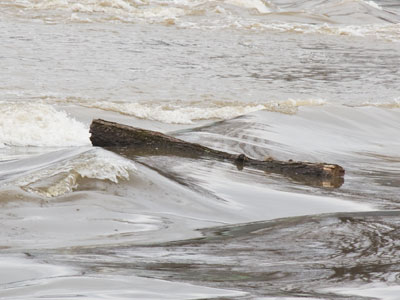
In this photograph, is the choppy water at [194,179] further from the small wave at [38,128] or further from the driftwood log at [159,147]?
the driftwood log at [159,147]

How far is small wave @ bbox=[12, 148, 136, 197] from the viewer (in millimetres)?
5656

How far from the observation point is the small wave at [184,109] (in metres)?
12.4

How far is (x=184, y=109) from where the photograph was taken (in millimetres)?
13102

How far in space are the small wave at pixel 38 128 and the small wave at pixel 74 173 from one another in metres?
3.38

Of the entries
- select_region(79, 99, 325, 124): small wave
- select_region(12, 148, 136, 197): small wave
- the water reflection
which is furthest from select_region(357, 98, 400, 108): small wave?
the water reflection

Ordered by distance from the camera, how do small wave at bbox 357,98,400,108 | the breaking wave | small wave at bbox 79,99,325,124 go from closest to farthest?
small wave at bbox 79,99,325,124, small wave at bbox 357,98,400,108, the breaking wave

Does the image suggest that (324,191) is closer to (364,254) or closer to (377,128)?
(364,254)

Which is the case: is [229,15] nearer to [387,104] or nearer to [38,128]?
[387,104]

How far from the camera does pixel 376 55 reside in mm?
22844

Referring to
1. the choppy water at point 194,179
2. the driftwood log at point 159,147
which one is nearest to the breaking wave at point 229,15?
the choppy water at point 194,179

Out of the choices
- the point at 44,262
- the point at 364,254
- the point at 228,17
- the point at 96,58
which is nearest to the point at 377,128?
the point at 364,254

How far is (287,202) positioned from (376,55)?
1730cm

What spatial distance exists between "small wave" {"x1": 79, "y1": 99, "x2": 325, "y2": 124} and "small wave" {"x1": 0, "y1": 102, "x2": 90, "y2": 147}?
191 cm

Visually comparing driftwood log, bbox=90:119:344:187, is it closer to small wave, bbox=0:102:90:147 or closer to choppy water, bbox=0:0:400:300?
choppy water, bbox=0:0:400:300
